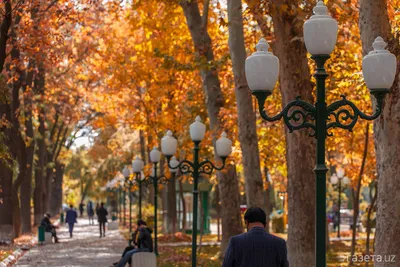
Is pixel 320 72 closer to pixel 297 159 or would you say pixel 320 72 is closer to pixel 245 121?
pixel 297 159

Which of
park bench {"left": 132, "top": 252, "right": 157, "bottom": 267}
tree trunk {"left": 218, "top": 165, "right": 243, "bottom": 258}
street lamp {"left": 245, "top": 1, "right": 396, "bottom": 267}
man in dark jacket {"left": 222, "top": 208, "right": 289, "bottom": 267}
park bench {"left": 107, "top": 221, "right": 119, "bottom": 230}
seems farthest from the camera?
park bench {"left": 107, "top": 221, "right": 119, "bottom": 230}

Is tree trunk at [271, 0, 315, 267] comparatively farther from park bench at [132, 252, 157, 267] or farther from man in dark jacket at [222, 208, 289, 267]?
man in dark jacket at [222, 208, 289, 267]

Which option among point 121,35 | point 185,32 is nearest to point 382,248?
point 185,32

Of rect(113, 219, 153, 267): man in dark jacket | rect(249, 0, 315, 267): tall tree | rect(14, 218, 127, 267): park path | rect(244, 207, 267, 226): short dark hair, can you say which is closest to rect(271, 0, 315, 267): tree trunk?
rect(249, 0, 315, 267): tall tree

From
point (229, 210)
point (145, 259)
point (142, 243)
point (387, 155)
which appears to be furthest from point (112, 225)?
point (387, 155)

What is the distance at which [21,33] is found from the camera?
2830cm

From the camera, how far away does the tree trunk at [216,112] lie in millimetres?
27328

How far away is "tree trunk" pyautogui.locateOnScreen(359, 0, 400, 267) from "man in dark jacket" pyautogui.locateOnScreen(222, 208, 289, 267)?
4.67 metres

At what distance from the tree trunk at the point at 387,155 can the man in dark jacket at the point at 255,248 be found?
4.67 meters

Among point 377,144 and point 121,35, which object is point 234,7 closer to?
point 377,144

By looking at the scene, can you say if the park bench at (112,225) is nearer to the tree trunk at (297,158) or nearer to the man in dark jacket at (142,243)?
the man in dark jacket at (142,243)

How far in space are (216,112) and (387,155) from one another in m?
14.8

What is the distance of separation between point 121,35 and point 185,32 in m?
9.76

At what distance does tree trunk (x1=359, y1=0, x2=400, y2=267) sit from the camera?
13.4 metres
